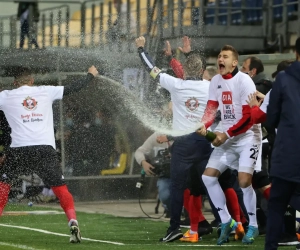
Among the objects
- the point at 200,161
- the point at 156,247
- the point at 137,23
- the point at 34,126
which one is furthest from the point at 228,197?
the point at 137,23

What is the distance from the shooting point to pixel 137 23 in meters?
20.5

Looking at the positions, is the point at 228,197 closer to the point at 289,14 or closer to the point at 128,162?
the point at 128,162

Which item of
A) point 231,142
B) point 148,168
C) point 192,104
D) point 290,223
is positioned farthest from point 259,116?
point 148,168

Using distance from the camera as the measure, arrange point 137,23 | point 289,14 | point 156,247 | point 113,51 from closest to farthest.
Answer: point 156,247
point 113,51
point 137,23
point 289,14

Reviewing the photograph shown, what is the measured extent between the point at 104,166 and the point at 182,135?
750 cm

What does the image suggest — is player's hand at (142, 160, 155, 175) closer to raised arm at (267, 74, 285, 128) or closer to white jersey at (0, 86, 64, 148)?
white jersey at (0, 86, 64, 148)

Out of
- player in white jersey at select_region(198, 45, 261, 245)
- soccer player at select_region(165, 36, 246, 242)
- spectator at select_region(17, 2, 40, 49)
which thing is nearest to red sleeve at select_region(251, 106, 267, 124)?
player in white jersey at select_region(198, 45, 261, 245)

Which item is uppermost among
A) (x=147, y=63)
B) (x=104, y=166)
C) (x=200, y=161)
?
(x=147, y=63)

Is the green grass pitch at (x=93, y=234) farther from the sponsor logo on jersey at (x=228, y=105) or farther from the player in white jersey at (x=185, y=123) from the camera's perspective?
the sponsor logo on jersey at (x=228, y=105)

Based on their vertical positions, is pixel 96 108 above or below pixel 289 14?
below

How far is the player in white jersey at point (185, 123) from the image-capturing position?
39.0 feet

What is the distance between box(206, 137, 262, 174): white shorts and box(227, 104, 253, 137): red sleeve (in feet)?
1.10

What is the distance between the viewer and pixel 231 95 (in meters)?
11.4

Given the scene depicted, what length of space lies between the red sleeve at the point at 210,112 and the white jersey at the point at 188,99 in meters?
0.44
